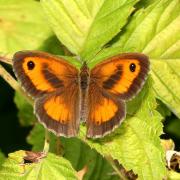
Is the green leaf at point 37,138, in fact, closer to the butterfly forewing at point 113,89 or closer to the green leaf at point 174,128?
the green leaf at point 174,128

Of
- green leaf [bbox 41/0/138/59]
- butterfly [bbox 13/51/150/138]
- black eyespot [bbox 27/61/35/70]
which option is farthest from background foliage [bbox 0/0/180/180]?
black eyespot [bbox 27/61/35/70]

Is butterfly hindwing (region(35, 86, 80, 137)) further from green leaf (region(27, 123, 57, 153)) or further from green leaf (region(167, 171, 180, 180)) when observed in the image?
green leaf (region(27, 123, 57, 153))

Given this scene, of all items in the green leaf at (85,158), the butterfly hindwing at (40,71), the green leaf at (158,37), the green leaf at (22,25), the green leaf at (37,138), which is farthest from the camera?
the green leaf at (22,25)

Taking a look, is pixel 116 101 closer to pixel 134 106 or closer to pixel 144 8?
pixel 134 106

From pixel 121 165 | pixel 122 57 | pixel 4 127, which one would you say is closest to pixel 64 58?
pixel 122 57

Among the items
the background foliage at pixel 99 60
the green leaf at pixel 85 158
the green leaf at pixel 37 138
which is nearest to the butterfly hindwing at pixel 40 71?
the background foliage at pixel 99 60

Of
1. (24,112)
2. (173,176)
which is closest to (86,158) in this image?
(24,112)
